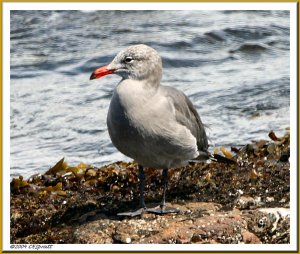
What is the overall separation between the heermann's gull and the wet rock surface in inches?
10.8

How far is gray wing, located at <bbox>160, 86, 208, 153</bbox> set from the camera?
21.3 ft

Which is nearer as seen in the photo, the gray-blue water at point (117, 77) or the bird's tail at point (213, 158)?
the bird's tail at point (213, 158)

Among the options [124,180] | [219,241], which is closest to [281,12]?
[124,180]

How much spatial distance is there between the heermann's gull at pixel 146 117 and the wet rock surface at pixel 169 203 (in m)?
0.27

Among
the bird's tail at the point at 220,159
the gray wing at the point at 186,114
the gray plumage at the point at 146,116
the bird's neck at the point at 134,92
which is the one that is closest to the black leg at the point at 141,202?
the gray plumage at the point at 146,116

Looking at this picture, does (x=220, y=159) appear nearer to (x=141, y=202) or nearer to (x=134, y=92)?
(x=141, y=202)

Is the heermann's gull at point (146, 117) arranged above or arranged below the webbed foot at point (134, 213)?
above

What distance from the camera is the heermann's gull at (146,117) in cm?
617

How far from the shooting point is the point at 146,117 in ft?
20.3

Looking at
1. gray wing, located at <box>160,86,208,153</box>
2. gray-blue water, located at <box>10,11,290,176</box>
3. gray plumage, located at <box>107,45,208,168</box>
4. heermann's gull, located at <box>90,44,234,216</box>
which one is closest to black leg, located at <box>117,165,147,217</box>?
heermann's gull, located at <box>90,44,234,216</box>

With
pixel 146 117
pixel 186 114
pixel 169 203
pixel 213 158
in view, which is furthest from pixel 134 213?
pixel 213 158

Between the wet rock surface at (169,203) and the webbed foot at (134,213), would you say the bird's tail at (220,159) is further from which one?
the webbed foot at (134,213)

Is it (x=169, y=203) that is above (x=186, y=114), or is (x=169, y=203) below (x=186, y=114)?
below

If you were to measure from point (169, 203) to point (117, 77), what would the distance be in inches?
183
